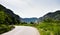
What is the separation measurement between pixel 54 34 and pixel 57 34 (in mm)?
268

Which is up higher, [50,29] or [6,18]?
[6,18]

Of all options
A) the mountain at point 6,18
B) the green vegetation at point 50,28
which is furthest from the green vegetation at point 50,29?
the mountain at point 6,18

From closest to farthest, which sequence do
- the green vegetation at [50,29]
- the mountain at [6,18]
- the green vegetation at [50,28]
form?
the green vegetation at [50,29] < the green vegetation at [50,28] < the mountain at [6,18]

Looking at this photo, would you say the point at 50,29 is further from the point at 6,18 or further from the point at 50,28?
the point at 6,18

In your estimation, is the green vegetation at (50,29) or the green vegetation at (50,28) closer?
the green vegetation at (50,29)

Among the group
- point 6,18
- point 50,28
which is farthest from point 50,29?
point 6,18

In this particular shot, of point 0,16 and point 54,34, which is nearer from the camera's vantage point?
point 54,34

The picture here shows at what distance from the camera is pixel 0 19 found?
46.5 metres

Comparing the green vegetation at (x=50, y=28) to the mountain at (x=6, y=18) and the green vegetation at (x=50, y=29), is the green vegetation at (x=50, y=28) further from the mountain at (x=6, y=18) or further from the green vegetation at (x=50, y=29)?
the mountain at (x=6, y=18)

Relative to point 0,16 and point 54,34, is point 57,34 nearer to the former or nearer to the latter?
point 54,34

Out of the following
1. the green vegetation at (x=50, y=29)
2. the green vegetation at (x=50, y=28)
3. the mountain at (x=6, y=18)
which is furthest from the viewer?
the mountain at (x=6, y=18)

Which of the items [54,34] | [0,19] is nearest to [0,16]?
[0,19]

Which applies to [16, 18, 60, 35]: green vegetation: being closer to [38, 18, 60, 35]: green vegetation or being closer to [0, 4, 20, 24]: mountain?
[38, 18, 60, 35]: green vegetation

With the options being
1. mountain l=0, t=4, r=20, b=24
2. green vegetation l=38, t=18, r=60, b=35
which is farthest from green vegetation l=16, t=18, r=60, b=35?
mountain l=0, t=4, r=20, b=24
